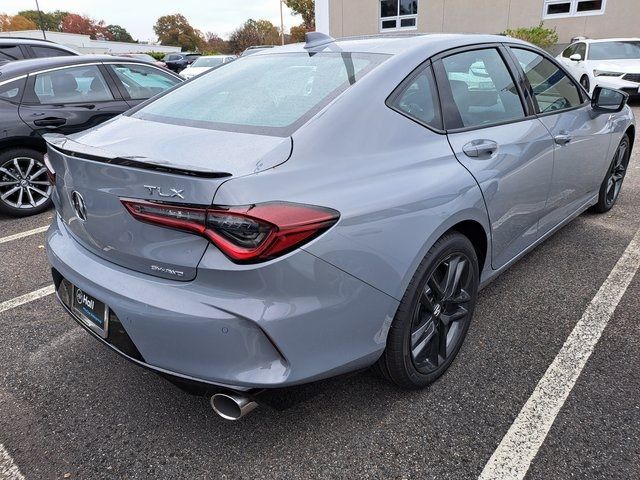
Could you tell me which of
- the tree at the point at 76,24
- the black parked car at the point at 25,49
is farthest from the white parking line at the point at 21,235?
the tree at the point at 76,24

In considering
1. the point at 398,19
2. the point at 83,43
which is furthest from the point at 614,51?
the point at 83,43

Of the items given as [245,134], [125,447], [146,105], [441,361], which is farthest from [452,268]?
[146,105]

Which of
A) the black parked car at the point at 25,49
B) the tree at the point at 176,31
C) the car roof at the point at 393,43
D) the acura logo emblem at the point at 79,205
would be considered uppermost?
the tree at the point at 176,31

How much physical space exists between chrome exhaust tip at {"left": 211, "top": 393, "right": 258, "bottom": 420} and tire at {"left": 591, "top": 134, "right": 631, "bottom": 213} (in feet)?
12.1

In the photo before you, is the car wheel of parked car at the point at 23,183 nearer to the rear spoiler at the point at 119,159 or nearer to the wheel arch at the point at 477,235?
the rear spoiler at the point at 119,159

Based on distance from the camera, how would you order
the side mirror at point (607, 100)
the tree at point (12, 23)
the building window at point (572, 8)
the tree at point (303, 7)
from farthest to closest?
the tree at point (12, 23) < the tree at point (303, 7) < the building window at point (572, 8) < the side mirror at point (607, 100)

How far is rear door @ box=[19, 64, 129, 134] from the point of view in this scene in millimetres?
4824

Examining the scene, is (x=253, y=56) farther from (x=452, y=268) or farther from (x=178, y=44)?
(x=178, y=44)

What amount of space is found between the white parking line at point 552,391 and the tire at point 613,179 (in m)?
1.21

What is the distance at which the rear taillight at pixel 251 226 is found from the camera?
Result: 1535 millimetres

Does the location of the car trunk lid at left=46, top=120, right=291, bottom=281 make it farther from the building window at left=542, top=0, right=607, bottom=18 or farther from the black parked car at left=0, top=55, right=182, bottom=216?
the building window at left=542, top=0, right=607, bottom=18

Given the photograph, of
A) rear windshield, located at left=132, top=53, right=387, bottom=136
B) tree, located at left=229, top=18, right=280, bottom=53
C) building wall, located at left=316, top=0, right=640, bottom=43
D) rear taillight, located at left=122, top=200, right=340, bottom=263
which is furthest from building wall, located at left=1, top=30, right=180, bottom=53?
rear taillight, located at left=122, top=200, right=340, bottom=263

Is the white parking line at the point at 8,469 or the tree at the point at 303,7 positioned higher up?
the tree at the point at 303,7

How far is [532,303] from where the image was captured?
9.98 ft
